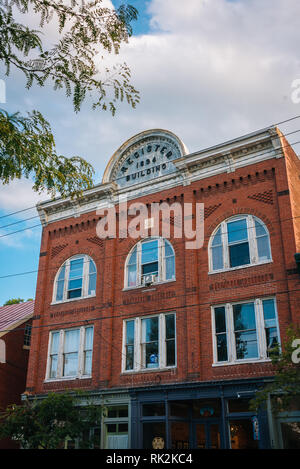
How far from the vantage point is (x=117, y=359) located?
20297mm

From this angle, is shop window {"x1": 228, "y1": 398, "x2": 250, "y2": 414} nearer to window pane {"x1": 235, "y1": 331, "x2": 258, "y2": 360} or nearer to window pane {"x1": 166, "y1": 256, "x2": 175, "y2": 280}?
window pane {"x1": 235, "y1": 331, "x2": 258, "y2": 360}

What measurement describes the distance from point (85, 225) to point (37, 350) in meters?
6.55

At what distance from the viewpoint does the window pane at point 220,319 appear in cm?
1824

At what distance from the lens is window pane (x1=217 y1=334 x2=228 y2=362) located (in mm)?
17766

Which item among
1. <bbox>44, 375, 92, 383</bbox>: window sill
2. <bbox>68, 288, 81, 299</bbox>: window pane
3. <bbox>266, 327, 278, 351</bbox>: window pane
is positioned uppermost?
<bbox>68, 288, 81, 299</bbox>: window pane

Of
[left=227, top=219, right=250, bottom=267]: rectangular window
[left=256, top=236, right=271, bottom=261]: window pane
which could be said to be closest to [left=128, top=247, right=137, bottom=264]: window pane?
[left=227, top=219, right=250, bottom=267]: rectangular window

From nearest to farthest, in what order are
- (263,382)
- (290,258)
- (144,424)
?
(263,382), (290,258), (144,424)

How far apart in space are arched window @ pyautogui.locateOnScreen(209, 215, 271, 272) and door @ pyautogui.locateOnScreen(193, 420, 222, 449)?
5.95m

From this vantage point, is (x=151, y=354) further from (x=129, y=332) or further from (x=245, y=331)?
(x=245, y=331)

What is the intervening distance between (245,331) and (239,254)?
3085 mm

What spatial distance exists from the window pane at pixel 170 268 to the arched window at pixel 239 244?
1.84 meters
